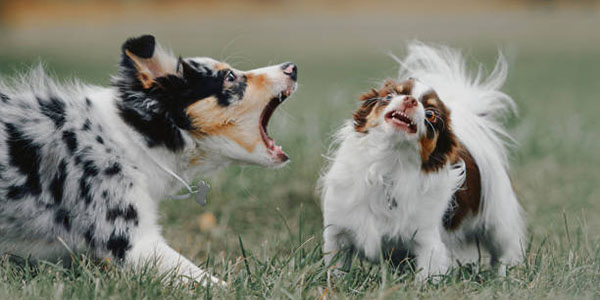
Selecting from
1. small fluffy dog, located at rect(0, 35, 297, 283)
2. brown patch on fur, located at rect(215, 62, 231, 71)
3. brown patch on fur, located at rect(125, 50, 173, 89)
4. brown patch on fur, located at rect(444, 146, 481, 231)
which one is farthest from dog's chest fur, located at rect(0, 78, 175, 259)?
brown patch on fur, located at rect(444, 146, 481, 231)

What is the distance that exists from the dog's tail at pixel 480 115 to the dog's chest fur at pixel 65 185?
1.54 m

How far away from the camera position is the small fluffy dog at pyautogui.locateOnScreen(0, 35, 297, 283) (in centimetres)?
297

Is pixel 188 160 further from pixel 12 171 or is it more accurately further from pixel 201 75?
pixel 12 171

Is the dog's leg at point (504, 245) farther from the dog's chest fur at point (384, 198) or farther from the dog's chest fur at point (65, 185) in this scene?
the dog's chest fur at point (65, 185)

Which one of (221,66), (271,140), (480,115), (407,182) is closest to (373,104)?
(407,182)

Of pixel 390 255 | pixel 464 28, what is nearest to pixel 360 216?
pixel 390 255

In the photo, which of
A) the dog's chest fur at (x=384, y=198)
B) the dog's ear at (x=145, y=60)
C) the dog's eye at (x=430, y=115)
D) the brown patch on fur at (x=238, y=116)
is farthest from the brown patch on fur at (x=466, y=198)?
the dog's ear at (x=145, y=60)

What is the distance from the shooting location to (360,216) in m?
3.23

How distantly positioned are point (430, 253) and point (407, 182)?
34cm

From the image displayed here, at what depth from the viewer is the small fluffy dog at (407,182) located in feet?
10.1

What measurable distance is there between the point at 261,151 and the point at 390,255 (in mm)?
762

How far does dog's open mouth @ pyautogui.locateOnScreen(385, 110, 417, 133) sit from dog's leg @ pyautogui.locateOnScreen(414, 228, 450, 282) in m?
0.51

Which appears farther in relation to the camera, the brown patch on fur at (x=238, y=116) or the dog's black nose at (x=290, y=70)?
the dog's black nose at (x=290, y=70)

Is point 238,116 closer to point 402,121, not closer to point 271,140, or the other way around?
point 271,140
